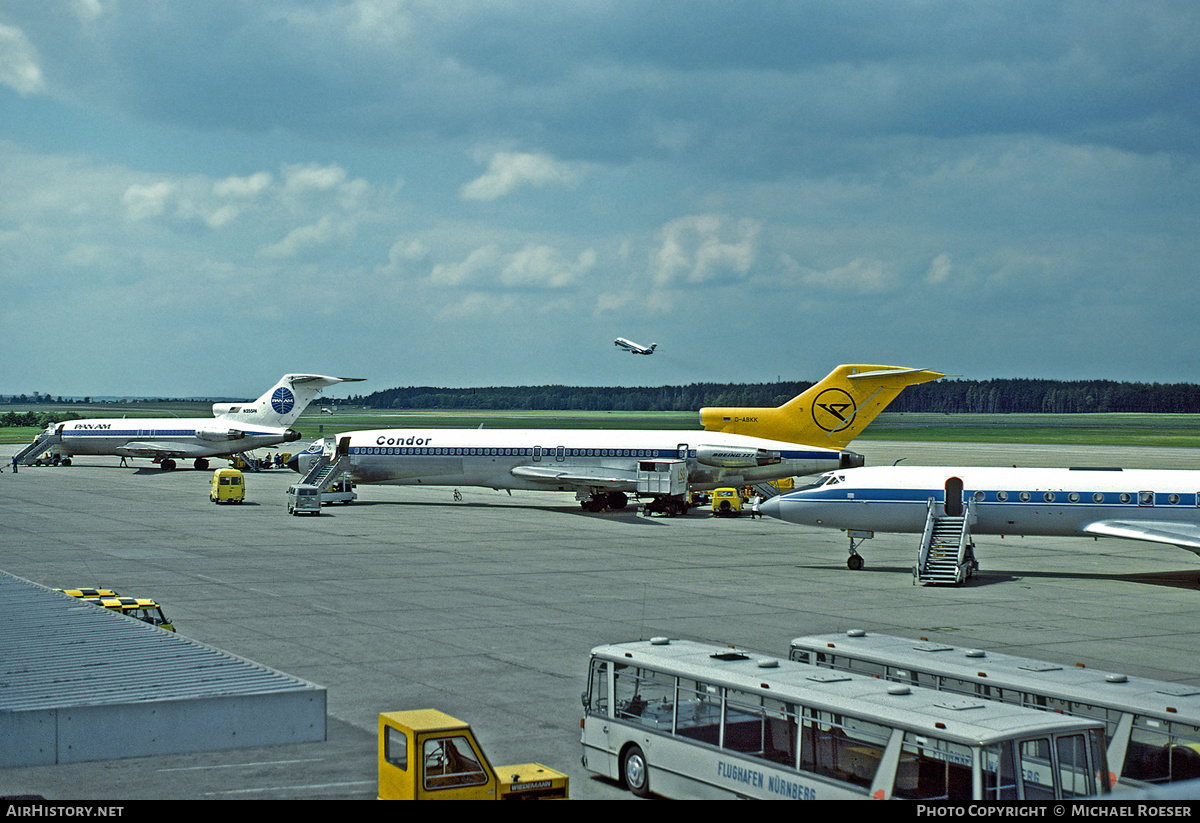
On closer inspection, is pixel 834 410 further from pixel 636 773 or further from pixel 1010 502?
pixel 636 773

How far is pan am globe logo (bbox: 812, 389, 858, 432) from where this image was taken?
66750 millimetres

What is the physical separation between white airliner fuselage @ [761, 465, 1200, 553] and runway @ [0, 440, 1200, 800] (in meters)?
1.93

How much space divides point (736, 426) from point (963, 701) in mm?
55467

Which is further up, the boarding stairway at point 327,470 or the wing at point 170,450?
the wing at point 170,450

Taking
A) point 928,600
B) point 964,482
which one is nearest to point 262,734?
point 928,600

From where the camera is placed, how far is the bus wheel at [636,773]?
17.2 meters

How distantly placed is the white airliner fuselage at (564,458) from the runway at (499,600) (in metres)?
3.13

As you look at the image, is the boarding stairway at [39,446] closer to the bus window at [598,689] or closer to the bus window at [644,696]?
the bus window at [598,689]

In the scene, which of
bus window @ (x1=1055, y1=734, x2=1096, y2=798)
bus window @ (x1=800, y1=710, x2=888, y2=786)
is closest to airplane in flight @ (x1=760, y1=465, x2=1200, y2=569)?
bus window @ (x1=1055, y1=734, x2=1096, y2=798)

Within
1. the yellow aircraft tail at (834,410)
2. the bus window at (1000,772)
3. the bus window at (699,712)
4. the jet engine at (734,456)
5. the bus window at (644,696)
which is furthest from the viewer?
the jet engine at (734,456)

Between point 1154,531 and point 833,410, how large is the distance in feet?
89.1

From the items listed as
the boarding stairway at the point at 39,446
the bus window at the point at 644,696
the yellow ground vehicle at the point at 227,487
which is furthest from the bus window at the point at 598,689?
the boarding stairway at the point at 39,446

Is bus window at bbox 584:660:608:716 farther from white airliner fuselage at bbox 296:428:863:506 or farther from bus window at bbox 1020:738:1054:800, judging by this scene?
white airliner fuselage at bbox 296:428:863:506

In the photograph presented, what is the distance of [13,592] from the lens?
25406 millimetres
